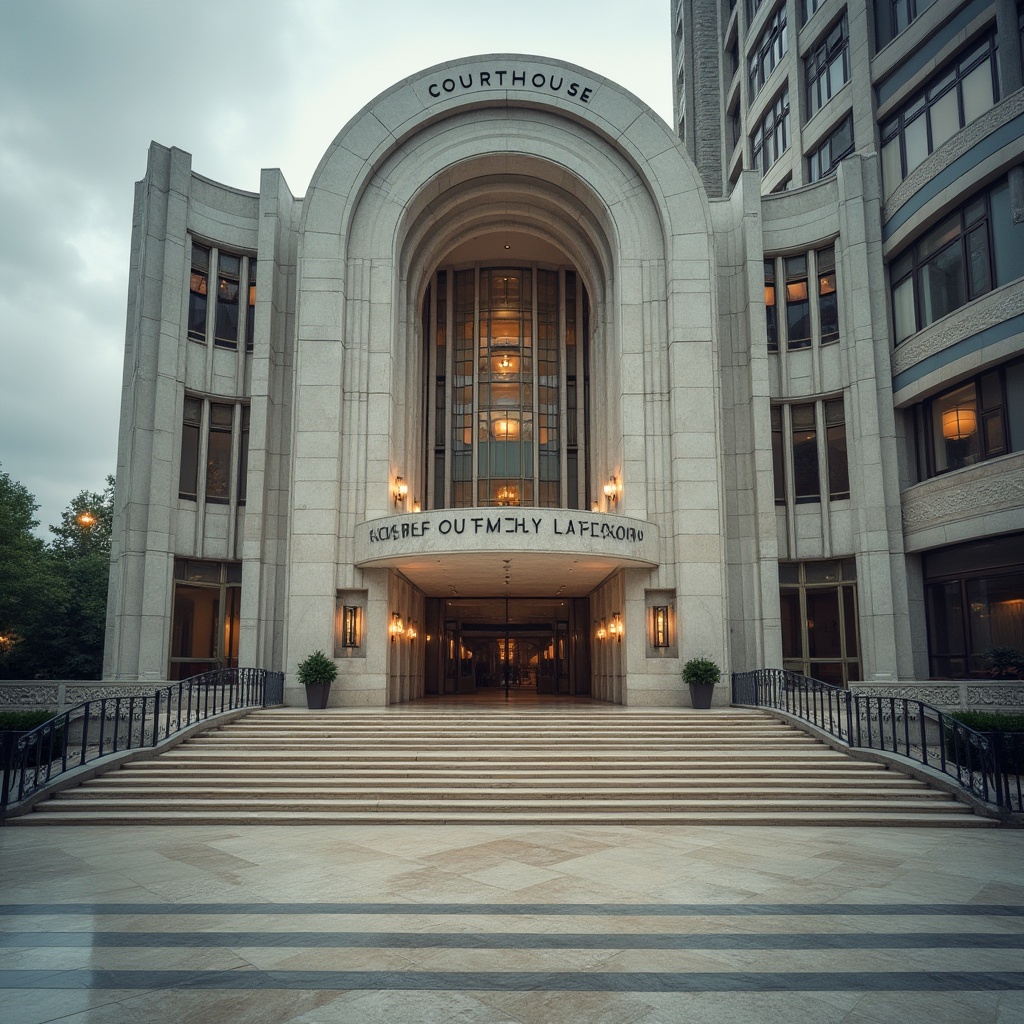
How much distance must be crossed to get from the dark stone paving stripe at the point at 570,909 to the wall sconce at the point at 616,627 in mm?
17515

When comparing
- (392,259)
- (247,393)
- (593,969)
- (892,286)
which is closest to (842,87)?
(892,286)

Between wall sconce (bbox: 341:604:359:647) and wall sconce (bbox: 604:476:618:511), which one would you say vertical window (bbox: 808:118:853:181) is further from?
wall sconce (bbox: 341:604:359:647)

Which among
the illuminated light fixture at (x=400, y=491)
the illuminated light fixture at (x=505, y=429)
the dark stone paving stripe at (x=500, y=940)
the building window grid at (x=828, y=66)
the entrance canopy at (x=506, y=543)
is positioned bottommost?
the dark stone paving stripe at (x=500, y=940)

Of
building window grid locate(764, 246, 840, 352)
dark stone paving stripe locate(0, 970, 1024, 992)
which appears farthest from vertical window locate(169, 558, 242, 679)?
dark stone paving stripe locate(0, 970, 1024, 992)

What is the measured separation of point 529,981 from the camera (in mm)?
6270

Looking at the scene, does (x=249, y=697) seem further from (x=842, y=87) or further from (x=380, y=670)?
(x=842, y=87)

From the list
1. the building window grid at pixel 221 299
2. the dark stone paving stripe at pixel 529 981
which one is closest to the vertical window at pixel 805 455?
the building window grid at pixel 221 299

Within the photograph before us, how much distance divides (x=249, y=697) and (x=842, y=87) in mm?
29466

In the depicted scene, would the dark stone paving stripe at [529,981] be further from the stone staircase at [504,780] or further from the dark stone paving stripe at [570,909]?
the stone staircase at [504,780]

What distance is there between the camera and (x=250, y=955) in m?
6.80

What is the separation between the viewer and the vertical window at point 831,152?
29.9 metres

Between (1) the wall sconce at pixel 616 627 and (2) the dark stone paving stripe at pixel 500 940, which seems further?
(1) the wall sconce at pixel 616 627

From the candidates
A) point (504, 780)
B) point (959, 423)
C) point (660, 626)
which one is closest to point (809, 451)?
point (959, 423)

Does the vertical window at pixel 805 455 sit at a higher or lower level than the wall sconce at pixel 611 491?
higher
